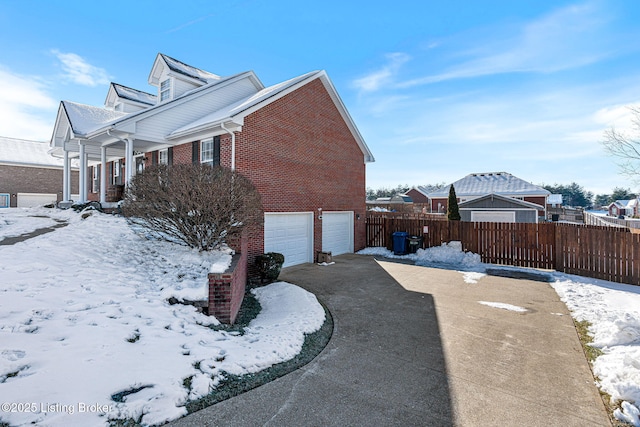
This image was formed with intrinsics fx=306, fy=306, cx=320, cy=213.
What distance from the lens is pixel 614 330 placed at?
16.3 ft

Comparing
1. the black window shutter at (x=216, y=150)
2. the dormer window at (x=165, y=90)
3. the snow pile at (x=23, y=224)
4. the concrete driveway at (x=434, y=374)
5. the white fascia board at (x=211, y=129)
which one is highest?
the dormer window at (x=165, y=90)

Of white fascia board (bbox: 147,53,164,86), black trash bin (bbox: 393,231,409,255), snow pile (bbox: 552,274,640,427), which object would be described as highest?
white fascia board (bbox: 147,53,164,86)

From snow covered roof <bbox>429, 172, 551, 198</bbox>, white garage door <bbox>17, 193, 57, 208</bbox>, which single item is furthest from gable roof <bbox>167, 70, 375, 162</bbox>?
snow covered roof <bbox>429, 172, 551, 198</bbox>

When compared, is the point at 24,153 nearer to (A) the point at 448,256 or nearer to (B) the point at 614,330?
(A) the point at 448,256

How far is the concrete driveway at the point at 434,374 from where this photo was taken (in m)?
3.14

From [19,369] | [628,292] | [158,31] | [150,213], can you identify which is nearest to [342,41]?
[158,31]

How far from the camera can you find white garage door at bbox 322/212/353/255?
43.7 feet

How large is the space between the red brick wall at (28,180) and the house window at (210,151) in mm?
Answer: 20652

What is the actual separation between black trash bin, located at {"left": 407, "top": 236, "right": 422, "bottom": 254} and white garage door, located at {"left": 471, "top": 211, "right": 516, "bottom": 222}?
36.7 ft

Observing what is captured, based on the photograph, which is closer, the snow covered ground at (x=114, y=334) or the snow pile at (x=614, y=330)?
the snow covered ground at (x=114, y=334)

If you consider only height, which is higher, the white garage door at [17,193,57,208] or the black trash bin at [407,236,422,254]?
the white garage door at [17,193,57,208]

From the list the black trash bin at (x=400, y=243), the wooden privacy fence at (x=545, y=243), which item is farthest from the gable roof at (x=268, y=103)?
the wooden privacy fence at (x=545, y=243)

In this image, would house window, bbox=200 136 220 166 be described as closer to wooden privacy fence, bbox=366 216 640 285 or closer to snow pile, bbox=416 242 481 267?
snow pile, bbox=416 242 481 267

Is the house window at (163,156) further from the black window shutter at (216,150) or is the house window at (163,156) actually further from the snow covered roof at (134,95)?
the snow covered roof at (134,95)
